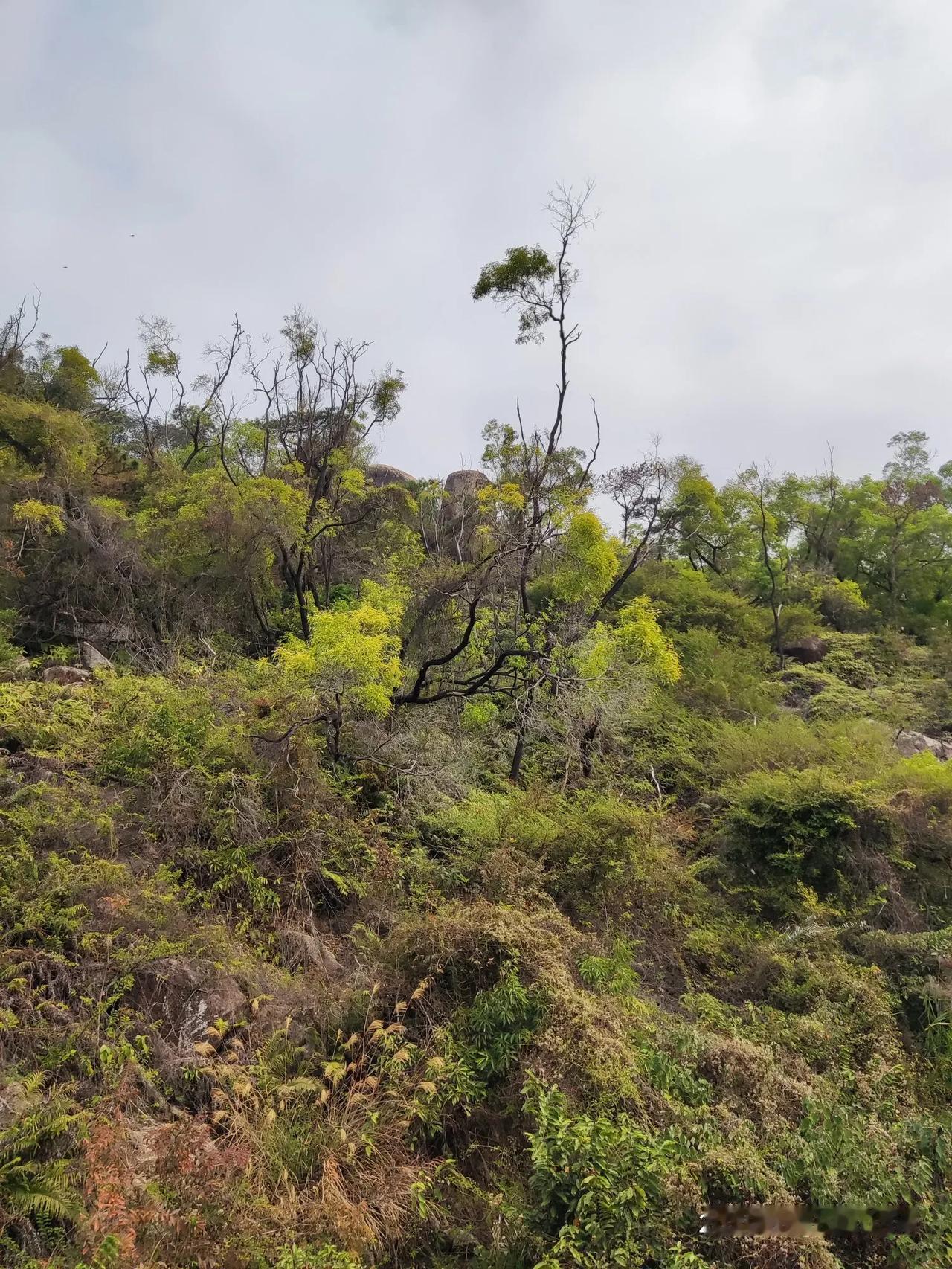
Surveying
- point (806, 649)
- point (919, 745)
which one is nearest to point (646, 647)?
point (919, 745)

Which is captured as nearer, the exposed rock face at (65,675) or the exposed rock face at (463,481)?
the exposed rock face at (65,675)

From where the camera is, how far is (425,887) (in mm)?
7961

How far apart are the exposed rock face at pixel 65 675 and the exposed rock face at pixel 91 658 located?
332 mm

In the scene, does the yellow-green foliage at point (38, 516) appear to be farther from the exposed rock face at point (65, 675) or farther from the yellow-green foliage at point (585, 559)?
the yellow-green foliage at point (585, 559)

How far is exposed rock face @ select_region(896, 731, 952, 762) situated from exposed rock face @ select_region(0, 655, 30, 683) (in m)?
14.6

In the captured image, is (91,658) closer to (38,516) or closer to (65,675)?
(65,675)

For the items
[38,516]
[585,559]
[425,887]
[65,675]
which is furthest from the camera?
[585,559]

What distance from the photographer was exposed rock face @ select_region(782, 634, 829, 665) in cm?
1847

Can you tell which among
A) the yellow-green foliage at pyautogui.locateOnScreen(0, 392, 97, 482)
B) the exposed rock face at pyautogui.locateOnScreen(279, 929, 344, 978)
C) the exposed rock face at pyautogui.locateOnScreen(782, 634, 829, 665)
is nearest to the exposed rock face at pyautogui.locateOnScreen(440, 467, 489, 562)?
the yellow-green foliage at pyautogui.locateOnScreen(0, 392, 97, 482)

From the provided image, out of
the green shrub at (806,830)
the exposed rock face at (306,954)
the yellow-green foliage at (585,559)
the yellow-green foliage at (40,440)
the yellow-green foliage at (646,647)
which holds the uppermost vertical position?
the yellow-green foliage at (40,440)

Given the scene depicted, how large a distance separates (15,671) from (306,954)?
6.04m

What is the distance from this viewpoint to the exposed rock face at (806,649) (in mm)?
18469

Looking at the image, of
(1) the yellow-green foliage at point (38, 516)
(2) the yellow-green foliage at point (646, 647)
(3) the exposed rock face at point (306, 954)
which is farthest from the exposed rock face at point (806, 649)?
(1) the yellow-green foliage at point (38, 516)

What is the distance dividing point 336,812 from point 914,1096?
644 centimetres
